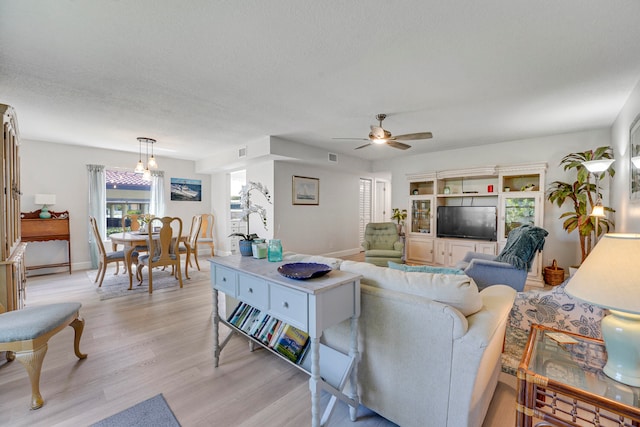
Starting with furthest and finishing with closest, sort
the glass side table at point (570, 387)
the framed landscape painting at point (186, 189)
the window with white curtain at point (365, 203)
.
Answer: the window with white curtain at point (365, 203)
the framed landscape painting at point (186, 189)
the glass side table at point (570, 387)

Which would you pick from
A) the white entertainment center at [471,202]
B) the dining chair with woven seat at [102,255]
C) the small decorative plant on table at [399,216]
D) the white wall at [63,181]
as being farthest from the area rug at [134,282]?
the white entertainment center at [471,202]

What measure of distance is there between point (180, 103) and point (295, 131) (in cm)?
170

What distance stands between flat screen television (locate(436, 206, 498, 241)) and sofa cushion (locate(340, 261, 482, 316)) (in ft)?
13.4

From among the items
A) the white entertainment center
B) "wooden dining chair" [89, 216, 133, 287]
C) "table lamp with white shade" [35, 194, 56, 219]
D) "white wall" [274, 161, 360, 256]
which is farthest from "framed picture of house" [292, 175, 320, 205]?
"table lamp with white shade" [35, 194, 56, 219]

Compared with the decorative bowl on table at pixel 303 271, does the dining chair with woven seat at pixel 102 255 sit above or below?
below

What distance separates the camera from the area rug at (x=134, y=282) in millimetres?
3842

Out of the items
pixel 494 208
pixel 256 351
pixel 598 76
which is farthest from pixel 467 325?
pixel 494 208

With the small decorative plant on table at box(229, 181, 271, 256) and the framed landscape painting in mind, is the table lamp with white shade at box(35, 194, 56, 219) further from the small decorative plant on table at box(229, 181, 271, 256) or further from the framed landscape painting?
the small decorative plant on table at box(229, 181, 271, 256)

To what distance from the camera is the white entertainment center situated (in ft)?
14.8

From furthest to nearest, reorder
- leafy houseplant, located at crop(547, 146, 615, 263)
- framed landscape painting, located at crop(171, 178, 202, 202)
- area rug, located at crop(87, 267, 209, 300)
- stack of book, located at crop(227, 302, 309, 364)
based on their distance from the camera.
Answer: framed landscape painting, located at crop(171, 178, 202, 202), area rug, located at crop(87, 267, 209, 300), leafy houseplant, located at crop(547, 146, 615, 263), stack of book, located at crop(227, 302, 309, 364)

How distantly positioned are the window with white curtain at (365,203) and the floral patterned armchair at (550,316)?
4980 millimetres

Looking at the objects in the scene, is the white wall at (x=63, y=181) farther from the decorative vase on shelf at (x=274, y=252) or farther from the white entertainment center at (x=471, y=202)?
the white entertainment center at (x=471, y=202)

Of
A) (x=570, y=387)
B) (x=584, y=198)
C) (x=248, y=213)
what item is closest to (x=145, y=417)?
(x=248, y=213)

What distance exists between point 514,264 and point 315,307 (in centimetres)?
276
